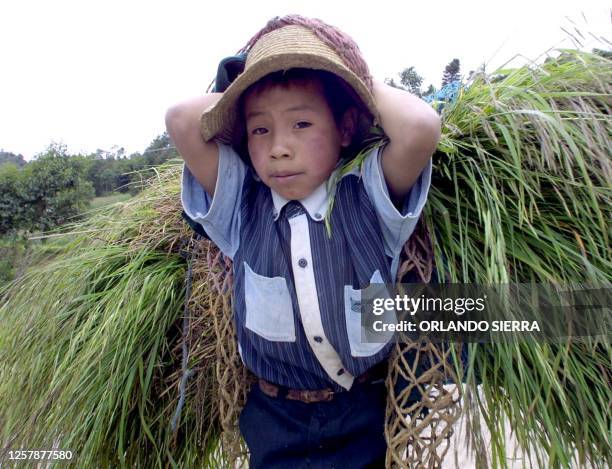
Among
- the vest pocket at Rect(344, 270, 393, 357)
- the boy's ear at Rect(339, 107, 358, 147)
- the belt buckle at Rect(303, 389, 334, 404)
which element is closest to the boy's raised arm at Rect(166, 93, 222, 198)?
the boy's ear at Rect(339, 107, 358, 147)

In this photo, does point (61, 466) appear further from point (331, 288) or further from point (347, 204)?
point (347, 204)

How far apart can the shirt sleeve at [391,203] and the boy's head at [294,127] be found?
9 centimetres

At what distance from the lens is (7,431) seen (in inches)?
38.2

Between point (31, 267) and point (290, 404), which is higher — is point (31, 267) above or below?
above

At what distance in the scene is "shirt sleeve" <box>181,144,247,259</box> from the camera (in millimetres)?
854

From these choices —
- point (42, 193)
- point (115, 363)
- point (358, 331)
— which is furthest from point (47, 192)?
point (358, 331)

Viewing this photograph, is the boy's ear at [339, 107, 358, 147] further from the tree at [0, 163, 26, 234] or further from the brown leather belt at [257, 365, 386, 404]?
the tree at [0, 163, 26, 234]

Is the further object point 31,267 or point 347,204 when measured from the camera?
point 31,267

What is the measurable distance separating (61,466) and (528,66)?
1.19 meters

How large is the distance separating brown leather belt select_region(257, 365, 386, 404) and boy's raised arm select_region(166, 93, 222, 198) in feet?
1.42

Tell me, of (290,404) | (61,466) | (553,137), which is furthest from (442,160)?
(61,466)

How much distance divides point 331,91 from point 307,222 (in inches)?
10.0

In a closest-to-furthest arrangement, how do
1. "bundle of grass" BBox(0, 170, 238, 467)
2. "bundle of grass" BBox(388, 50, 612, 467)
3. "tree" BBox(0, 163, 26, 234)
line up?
1. "bundle of grass" BBox(388, 50, 612, 467)
2. "bundle of grass" BBox(0, 170, 238, 467)
3. "tree" BBox(0, 163, 26, 234)

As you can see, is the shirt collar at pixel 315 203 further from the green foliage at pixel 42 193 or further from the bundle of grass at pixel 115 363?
the green foliage at pixel 42 193
